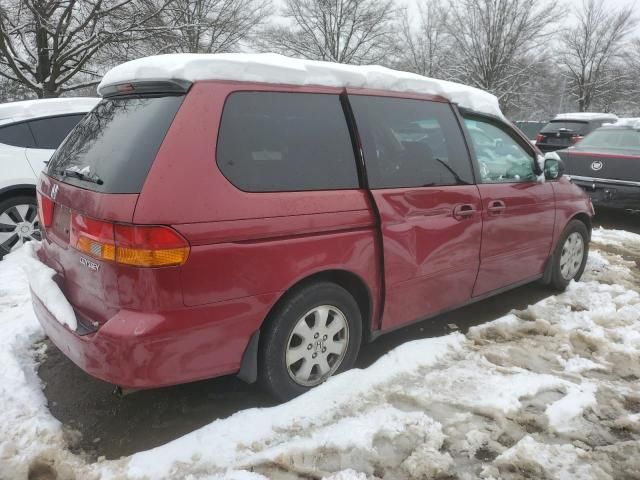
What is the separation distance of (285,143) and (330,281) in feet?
2.62

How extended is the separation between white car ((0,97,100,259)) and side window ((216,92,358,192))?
10.9 ft

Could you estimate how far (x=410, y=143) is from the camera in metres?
3.17

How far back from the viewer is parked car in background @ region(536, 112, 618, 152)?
12.7 meters

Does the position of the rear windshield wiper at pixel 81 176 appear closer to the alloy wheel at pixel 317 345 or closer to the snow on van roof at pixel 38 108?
the alloy wheel at pixel 317 345

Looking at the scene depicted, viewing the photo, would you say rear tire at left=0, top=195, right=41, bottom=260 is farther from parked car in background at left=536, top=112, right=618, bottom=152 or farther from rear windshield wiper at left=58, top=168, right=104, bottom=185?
parked car in background at left=536, top=112, right=618, bottom=152

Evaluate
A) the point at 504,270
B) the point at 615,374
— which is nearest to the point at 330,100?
the point at 504,270

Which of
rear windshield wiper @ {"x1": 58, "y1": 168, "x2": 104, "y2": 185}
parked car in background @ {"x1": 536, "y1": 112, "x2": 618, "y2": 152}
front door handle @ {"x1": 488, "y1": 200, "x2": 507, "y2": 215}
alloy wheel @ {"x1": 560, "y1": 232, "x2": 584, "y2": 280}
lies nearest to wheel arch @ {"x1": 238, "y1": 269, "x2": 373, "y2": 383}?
rear windshield wiper @ {"x1": 58, "y1": 168, "x2": 104, "y2": 185}

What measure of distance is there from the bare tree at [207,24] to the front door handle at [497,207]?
13.8 meters

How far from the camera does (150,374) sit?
2.25 metres

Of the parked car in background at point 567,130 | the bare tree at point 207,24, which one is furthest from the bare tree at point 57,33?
the parked car in background at point 567,130

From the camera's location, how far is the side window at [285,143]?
2.39 m

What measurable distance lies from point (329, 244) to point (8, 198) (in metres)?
4.07

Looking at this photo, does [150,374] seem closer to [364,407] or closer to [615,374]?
[364,407]

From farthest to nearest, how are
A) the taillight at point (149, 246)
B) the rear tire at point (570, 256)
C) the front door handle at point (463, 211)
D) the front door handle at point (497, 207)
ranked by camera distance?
the rear tire at point (570, 256) → the front door handle at point (497, 207) → the front door handle at point (463, 211) → the taillight at point (149, 246)
